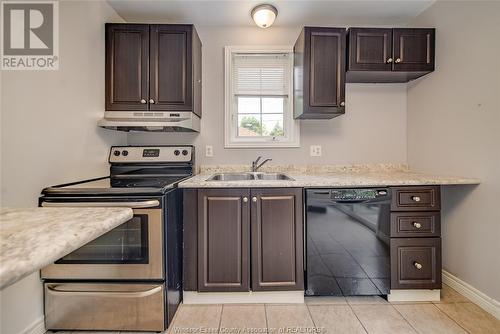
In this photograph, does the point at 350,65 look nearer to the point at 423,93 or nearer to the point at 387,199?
the point at 423,93

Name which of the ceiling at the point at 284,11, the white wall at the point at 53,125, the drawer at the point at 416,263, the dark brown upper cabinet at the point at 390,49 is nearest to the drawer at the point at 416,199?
the drawer at the point at 416,263

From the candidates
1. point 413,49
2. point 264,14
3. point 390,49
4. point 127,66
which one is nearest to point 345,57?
point 390,49

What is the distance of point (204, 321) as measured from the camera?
1702 millimetres

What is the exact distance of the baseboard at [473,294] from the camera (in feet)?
5.56

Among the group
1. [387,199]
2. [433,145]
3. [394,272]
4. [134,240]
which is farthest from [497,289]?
[134,240]

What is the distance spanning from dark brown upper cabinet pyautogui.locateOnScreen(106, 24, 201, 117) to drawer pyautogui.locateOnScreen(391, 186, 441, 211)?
5.75ft

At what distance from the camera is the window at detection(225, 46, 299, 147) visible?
8.21 ft

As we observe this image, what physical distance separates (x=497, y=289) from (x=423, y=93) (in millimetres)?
1622

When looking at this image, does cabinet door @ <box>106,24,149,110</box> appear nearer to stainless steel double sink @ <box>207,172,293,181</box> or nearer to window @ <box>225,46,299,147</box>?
window @ <box>225,46,299,147</box>

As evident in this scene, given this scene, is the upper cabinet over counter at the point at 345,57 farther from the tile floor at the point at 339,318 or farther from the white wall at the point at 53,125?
the white wall at the point at 53,125

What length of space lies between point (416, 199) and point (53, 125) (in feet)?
8.19

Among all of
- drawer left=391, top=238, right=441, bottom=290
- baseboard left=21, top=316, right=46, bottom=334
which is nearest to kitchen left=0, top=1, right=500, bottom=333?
baseboard left=21, top=316, right=46, bottom=334

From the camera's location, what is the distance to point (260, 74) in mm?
2539

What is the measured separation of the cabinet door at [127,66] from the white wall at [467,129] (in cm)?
246
